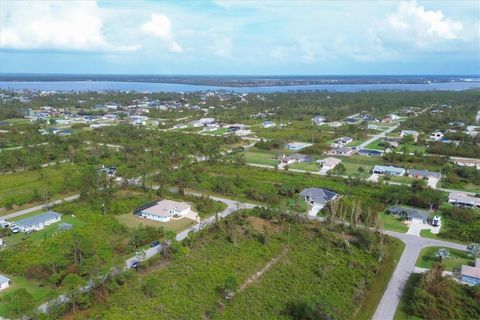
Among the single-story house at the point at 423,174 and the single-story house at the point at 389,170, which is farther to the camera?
the single-story house at the point at 389,170

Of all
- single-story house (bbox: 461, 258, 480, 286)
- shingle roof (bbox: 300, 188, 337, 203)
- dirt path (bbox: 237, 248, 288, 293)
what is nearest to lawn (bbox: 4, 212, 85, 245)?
dirt path (bbox: 237, 248, 288, 293)

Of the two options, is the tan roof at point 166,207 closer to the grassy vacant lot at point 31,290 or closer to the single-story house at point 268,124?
the grassy vacant lot at point 31,290

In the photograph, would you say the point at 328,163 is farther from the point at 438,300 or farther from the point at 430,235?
the point at 438,300

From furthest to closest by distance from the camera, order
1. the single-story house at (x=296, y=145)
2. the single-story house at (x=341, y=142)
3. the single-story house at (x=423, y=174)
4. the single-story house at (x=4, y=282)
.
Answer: the single-story house at (x=341, y=142)
the single-story house at (x=296, y=145)
the single-story house at (x=423, y=174)
the single-story house at (x=4, y=282)

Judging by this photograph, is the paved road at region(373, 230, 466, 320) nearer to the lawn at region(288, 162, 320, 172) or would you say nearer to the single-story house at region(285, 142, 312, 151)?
the lawn at region(288, 162, 320, 172)

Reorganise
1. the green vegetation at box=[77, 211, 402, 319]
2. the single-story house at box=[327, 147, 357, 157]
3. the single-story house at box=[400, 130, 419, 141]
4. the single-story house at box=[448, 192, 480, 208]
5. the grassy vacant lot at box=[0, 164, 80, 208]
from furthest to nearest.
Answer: the single-story house at box=[400, 130, 419, 141] → the single-story house at box=[327, 147, 357, 157] → the grassy vacant lot at box=[0, 164, 80, 208] → the single-story house at box=[448, 192, 480, 208] → the green vegetation at box=[77, 211, 402, 319]

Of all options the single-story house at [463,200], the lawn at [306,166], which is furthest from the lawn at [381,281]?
the lawn at [306,166]
